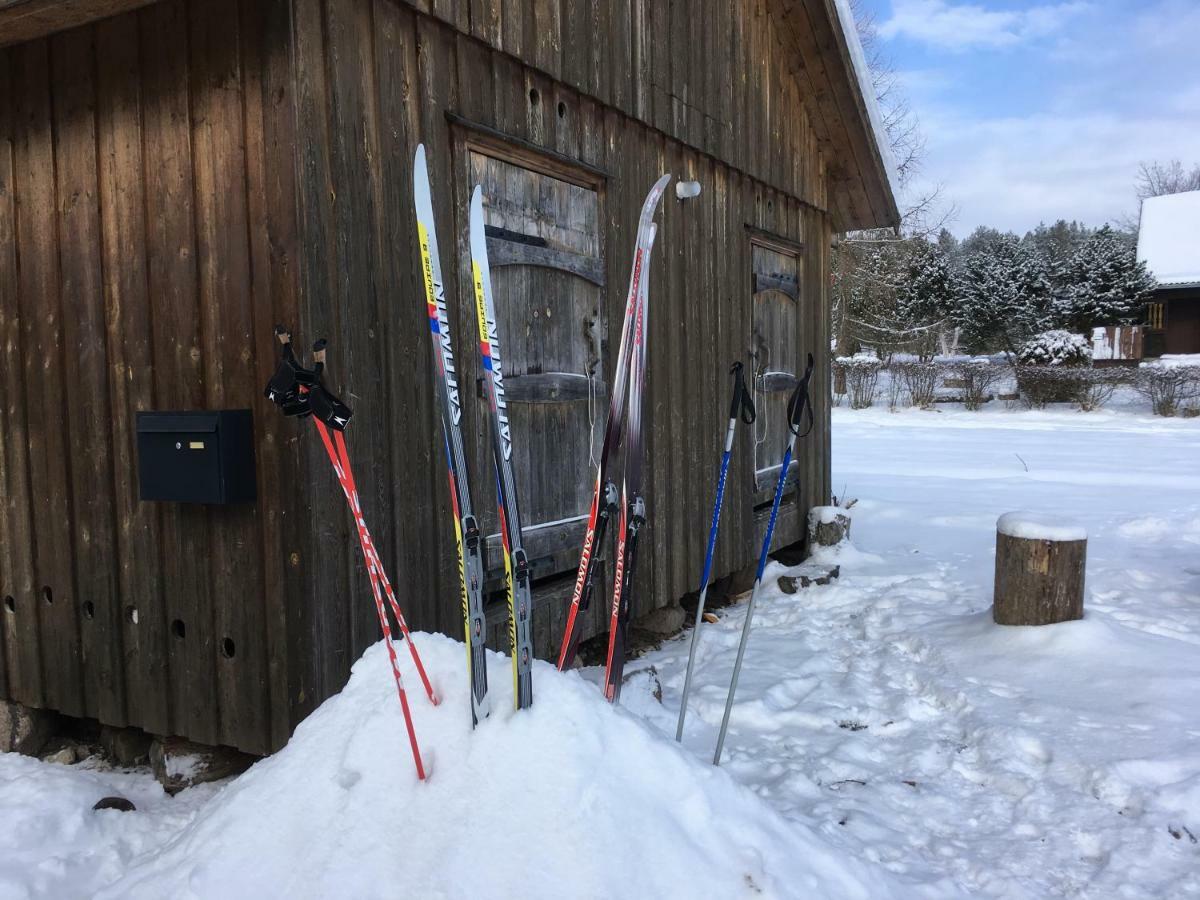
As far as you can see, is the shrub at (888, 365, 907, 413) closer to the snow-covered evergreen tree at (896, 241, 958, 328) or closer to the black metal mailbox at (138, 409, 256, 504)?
the snow-covered evergreen tree at (896, 241, 958, 328)

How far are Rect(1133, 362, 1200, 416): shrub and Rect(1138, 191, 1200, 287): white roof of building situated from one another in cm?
882

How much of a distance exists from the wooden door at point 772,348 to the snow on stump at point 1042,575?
6.12 feet

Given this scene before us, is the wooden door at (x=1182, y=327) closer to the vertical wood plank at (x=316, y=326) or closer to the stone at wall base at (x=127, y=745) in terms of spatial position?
the vertical wood plank at (x=316, y=326)

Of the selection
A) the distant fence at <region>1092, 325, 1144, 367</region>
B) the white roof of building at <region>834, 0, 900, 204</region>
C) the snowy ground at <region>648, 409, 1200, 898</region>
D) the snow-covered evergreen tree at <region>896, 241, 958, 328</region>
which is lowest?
the snowy ground at <region>648, 409, 1200, 898</region>

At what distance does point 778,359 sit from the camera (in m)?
6.98

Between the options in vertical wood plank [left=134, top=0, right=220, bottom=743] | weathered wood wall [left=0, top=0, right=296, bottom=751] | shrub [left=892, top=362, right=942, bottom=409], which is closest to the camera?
weathered wood wall [left=0, top=0, right=296, bottom=751]

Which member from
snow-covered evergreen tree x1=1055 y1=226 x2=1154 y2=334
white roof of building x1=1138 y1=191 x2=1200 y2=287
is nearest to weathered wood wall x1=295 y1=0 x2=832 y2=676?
snow-covered evergreen tree x1=1055 y1=226 x2=1154 y2=334

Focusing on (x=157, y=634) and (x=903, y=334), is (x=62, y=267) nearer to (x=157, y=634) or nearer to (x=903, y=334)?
(x=157, y=634)

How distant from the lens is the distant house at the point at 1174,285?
26656 millimetres

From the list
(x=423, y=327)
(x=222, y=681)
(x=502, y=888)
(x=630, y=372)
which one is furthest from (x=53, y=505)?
(x=502, y=888)

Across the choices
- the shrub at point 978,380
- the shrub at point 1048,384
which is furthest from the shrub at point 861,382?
the shrub at point 1048,384

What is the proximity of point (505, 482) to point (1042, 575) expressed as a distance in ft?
11.6

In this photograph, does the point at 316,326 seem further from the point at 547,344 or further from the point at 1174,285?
the point at 1174,285

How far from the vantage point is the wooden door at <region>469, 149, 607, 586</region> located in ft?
12.7
